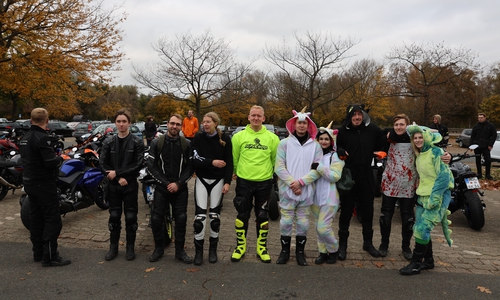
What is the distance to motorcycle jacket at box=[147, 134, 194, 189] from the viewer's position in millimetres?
4184

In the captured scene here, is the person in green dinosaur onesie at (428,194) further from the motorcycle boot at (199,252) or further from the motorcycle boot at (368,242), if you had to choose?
the motorcycle boot at (199,252)

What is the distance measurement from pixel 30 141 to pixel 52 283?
1.54 meters

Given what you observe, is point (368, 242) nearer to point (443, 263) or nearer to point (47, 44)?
point (443, 263)

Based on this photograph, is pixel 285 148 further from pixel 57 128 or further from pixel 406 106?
pixel 406 106

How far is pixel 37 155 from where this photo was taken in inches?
155

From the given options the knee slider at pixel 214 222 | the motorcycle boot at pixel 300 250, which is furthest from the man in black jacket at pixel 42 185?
the motorcycle boot at pixel 300 250

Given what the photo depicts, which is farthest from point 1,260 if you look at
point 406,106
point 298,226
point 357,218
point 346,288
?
point 406,106

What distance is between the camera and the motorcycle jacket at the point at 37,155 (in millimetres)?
3896

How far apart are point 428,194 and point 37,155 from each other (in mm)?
4338

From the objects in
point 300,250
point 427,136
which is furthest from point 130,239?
point 427,136

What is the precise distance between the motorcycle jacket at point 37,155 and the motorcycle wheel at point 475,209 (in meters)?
5.73

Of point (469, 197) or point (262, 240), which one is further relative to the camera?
point (469, 197)

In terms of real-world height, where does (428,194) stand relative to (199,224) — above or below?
above

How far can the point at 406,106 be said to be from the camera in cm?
3594
